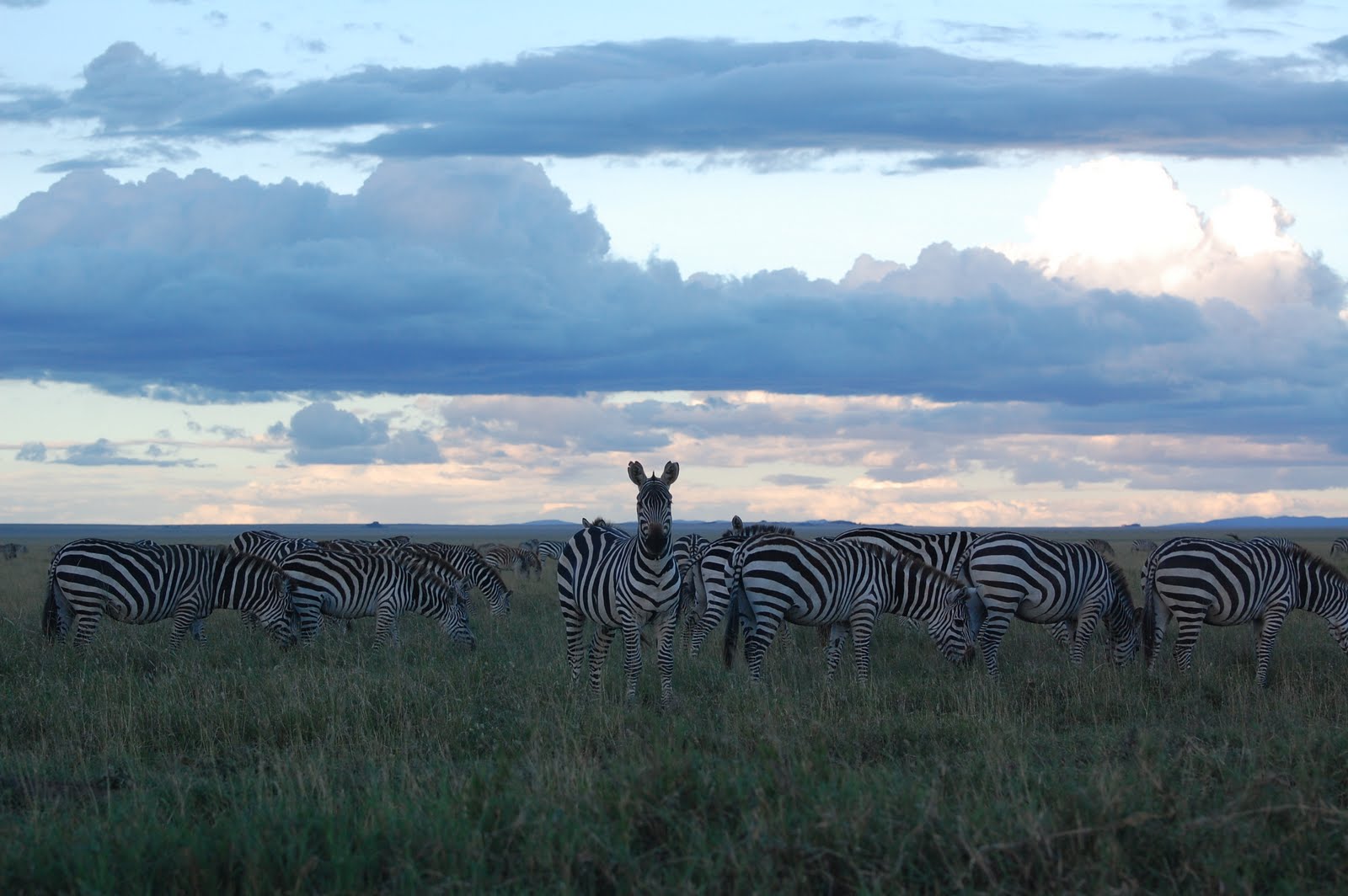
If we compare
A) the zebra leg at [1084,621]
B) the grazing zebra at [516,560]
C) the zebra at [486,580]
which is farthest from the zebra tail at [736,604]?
the grazing zebra at [516,560]

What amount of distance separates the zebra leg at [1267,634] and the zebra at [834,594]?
3452 millimetres

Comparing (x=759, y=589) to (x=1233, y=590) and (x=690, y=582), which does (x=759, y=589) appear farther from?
(x=1233, y=590)

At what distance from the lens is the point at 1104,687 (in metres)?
13.1

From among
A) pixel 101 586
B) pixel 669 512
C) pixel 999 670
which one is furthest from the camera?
pixel 101 586

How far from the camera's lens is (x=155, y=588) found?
56.0 ft

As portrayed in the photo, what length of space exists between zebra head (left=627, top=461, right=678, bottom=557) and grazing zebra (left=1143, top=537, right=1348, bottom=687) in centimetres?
674

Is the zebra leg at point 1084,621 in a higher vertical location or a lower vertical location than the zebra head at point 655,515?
lower

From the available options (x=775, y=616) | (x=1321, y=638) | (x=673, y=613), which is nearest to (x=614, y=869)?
(x=673, y=613)

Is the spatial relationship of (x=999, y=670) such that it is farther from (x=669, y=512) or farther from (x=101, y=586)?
(x=101, y=586)

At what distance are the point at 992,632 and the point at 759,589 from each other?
11.3ft

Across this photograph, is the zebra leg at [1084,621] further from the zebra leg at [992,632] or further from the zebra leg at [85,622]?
the zebra leg at [85,622]

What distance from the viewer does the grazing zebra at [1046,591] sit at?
618 inches

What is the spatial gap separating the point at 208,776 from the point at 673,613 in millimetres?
5123

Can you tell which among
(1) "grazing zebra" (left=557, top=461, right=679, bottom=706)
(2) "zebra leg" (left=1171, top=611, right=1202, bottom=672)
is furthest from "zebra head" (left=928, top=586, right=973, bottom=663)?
(1) "grazing zebra" (left=557, top=461, right=679, bottom=706)
